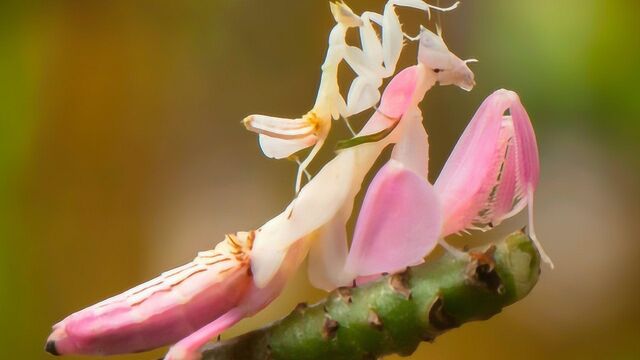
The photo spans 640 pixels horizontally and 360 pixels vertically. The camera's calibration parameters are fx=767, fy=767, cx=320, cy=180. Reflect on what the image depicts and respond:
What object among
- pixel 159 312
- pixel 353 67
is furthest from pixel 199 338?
pixel 353 67

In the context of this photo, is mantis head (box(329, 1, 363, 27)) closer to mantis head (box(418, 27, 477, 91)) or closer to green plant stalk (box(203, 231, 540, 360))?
mantis head (box(418, 27, 477, 91))

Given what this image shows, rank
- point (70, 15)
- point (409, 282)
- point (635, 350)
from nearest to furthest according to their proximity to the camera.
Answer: point (409, 282), point (635, 350), point (70, 15)

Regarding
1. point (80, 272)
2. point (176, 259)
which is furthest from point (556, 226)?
point (80, 272)

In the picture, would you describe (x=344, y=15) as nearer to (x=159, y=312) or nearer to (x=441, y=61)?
(x=441, y=61)

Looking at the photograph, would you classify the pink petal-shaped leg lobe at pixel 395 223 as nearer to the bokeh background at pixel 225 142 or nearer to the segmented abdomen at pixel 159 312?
the segmented abdomen at pixel 159 312

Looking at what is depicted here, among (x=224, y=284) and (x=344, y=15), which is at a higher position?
(x=344, y=15)

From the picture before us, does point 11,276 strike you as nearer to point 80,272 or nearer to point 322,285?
point 80,272
